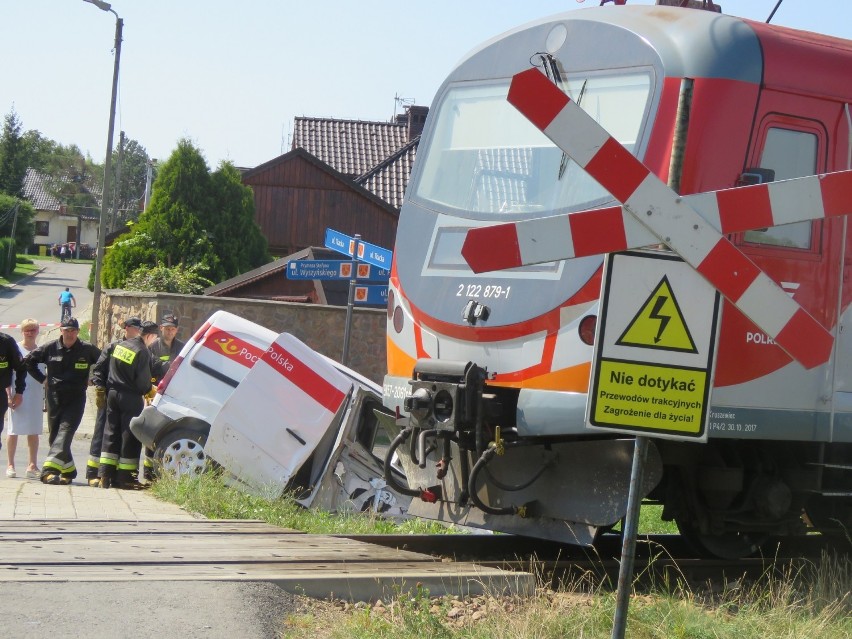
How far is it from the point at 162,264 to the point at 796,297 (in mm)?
24105

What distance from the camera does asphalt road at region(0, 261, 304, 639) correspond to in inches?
205

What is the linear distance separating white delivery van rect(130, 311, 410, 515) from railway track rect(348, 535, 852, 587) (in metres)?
2.66

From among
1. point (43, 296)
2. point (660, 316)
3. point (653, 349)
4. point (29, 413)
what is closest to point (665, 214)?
point (660, 316)

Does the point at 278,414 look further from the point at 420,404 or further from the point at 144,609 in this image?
the point at 144,609

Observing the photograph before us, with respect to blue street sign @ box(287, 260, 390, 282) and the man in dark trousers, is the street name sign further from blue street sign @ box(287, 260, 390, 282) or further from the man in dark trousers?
blue street sign @ box(287, 260, 390, 282)

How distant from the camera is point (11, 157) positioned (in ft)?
320

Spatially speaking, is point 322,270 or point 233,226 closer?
point 322,270

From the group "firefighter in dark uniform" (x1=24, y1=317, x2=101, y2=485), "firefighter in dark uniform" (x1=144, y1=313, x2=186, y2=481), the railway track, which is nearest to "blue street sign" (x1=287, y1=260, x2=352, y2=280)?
"firefighter in dark uniform" (x1=144, y1=313, x2=186, y2=481)

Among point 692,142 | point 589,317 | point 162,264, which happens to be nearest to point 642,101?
point 692,142

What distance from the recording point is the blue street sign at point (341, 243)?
15.3 metres

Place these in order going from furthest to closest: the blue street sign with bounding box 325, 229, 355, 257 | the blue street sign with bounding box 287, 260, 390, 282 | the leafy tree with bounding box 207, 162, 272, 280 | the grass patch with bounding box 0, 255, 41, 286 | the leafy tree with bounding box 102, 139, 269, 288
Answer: the grass patch with bounding box 0, 255, 41, 286 < the leafy tree with bounding box 207, 162, 272, 280 < the leafy tree with bounding box 102, 139, 269, 288 < the blue street sign with bounding box 287, 260, 390, 282 < the blue street sign with bounding box 325, 229, 355, 257

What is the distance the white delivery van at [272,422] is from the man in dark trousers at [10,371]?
1.54 meters

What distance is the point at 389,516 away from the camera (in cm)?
1141

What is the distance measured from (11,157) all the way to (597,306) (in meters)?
97.8
